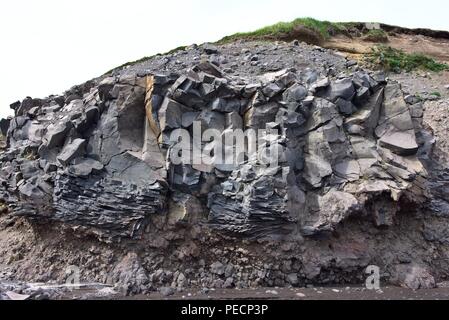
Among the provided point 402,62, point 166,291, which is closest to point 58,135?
point 166,291

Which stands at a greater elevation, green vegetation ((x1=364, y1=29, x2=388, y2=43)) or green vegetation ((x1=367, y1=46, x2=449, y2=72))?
green vegetation ((x1=364, y1=29, x2=388, y2=43))

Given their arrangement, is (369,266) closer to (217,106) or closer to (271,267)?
(271,267)

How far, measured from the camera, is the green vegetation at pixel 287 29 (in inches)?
1003

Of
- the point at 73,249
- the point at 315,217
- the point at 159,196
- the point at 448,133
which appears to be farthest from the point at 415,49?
the point at 73,249

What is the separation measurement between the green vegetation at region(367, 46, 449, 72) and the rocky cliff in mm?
9370

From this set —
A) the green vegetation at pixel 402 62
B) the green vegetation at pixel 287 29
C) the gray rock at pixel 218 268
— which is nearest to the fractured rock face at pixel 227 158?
the gray rock at pixel 218 268

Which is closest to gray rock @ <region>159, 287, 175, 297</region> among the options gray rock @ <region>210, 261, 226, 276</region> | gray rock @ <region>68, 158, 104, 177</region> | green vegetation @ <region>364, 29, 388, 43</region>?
gray rock @ <region>210, 261, 226, 276</region>

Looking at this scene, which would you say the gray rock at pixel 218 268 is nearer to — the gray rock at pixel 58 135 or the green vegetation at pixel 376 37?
the gray rock at pixel 58 135

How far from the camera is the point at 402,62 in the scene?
23922 mm

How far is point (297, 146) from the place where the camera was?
13617mm

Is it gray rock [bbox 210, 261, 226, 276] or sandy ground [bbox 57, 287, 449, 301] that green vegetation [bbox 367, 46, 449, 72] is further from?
gray rock [bbox 210, 261, 226, 276]

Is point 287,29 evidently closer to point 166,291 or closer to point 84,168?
point 84,168

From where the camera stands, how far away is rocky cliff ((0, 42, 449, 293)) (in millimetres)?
12375

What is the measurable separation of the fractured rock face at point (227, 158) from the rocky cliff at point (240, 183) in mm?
39
